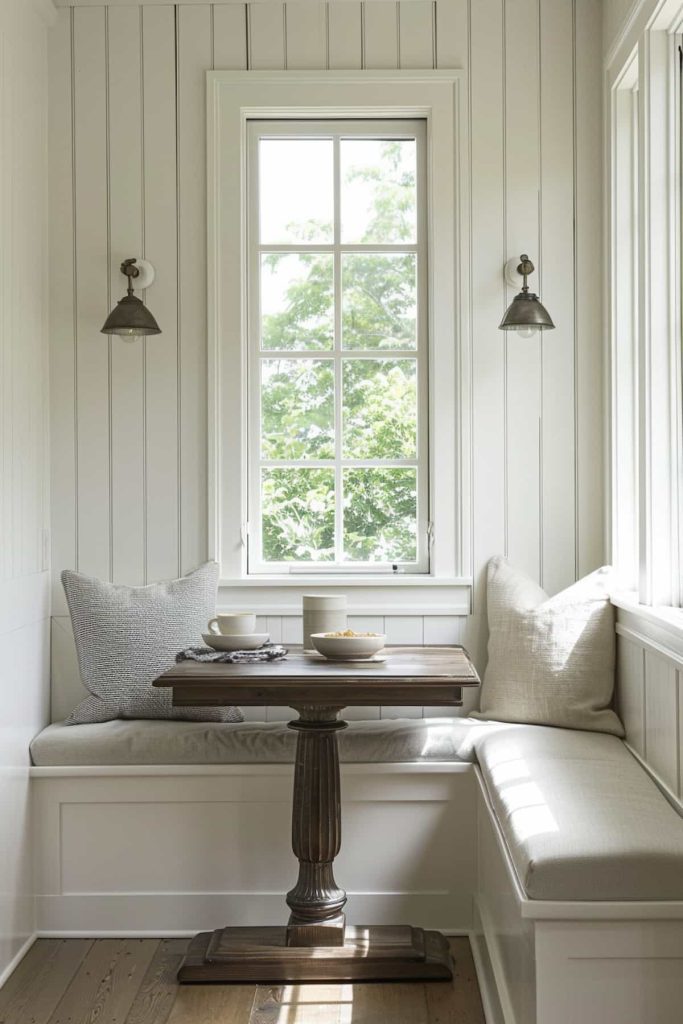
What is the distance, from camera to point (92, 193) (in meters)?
3.60

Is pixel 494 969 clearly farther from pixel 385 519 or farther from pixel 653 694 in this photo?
pixel 385 519

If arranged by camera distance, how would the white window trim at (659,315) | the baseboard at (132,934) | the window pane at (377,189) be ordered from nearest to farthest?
the white window trim at (659,315) → the baseboard at (132,934) → the window pane at (377,189)

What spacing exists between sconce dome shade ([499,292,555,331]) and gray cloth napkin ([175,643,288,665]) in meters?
1.22

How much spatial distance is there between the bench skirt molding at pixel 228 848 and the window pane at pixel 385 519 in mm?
759

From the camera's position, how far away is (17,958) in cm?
308

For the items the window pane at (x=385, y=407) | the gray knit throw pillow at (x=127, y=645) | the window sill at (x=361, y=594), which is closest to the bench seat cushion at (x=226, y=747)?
the gray knit throw pillow at (x=127, y=645)

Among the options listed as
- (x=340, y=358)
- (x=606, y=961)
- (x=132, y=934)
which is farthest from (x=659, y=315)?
(x=132, y=934)

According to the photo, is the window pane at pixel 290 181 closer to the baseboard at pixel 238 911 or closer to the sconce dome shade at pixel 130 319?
the sconce dome shade at pixel 130 319

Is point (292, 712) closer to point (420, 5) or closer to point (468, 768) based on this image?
point (468, 768)

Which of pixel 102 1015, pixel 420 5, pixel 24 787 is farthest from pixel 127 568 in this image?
pixel 420 5

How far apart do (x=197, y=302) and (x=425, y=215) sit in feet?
2.71

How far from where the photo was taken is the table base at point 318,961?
2904 mm

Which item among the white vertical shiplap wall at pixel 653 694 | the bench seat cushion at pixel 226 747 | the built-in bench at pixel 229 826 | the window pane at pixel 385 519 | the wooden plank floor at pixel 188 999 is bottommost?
the wooden plank floor at pixel 188 999

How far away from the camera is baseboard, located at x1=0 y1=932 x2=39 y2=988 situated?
9.70 ft
